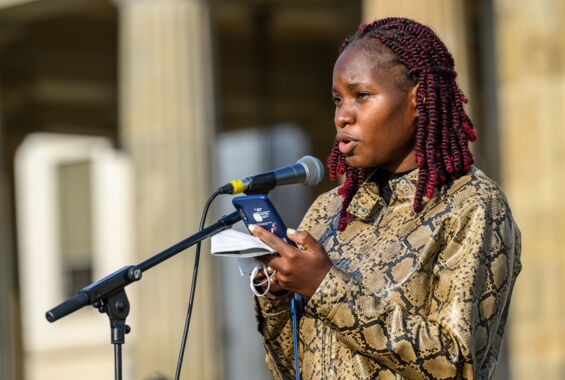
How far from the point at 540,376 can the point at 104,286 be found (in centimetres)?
787

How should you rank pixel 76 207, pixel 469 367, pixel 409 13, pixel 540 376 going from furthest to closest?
1. pixel 76 207
2. pixel 409 13
3. pixel 540 376
4. pixel 469 367

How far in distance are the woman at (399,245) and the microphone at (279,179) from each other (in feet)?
0.36

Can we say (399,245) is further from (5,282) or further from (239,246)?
(5,282)

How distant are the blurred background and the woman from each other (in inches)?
288

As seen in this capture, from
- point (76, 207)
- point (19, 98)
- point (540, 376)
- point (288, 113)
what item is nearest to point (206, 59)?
point (540, 376)

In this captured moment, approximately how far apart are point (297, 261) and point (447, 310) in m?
0.38

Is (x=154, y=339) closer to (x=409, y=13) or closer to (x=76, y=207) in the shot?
(x=409, y=13)

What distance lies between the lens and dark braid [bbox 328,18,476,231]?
349 centimetres

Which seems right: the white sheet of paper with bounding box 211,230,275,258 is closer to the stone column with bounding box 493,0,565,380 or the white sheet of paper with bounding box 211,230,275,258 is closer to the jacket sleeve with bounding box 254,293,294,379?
the jacket sleeve with bounding box 254,293,294,379

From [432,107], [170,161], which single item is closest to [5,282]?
[170,161]

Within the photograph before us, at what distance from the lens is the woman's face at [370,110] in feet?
11.4

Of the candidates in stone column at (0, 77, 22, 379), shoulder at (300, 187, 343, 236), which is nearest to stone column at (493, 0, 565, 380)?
shoulder at (300, 187, 343, 236)

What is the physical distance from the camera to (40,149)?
94.1 ft

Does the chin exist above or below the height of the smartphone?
above
